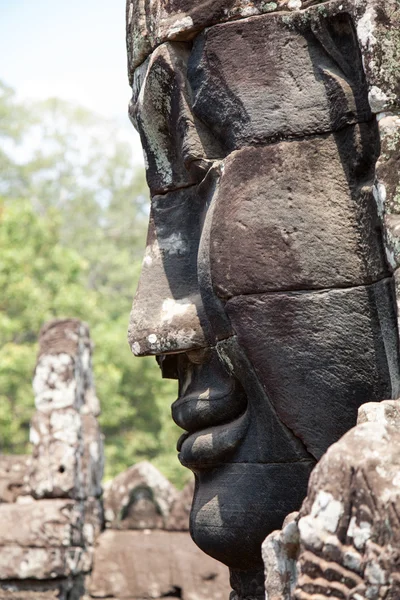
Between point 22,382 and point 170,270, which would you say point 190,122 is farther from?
point 22,382

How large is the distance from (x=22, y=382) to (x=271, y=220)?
14.8 m

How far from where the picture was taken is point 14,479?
8516 mm

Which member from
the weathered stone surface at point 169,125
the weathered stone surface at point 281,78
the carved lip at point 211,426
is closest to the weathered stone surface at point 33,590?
the carved lip at point 211,426

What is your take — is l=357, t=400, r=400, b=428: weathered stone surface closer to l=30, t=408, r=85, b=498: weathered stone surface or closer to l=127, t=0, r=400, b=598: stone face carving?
l=127, t=0, r=400, b=598: stone face carving

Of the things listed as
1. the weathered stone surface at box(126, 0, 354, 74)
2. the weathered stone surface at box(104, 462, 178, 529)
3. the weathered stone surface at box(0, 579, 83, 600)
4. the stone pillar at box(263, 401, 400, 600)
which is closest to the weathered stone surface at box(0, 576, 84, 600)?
the weathered stone surface at box(0, 579, 83, 600)

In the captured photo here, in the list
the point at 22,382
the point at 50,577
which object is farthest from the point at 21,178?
the point at 50,577

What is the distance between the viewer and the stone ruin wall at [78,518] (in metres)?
7.84

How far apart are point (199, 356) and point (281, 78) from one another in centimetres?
74

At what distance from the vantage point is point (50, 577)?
7.80 metres

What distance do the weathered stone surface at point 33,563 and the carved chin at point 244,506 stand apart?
5629mm

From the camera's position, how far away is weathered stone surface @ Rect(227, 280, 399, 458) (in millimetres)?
2176

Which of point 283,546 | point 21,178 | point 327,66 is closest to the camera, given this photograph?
point 283,546

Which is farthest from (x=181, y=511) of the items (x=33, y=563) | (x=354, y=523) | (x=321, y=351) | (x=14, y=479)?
(x=354, y=523)

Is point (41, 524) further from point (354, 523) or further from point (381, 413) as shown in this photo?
point (354, 523)
